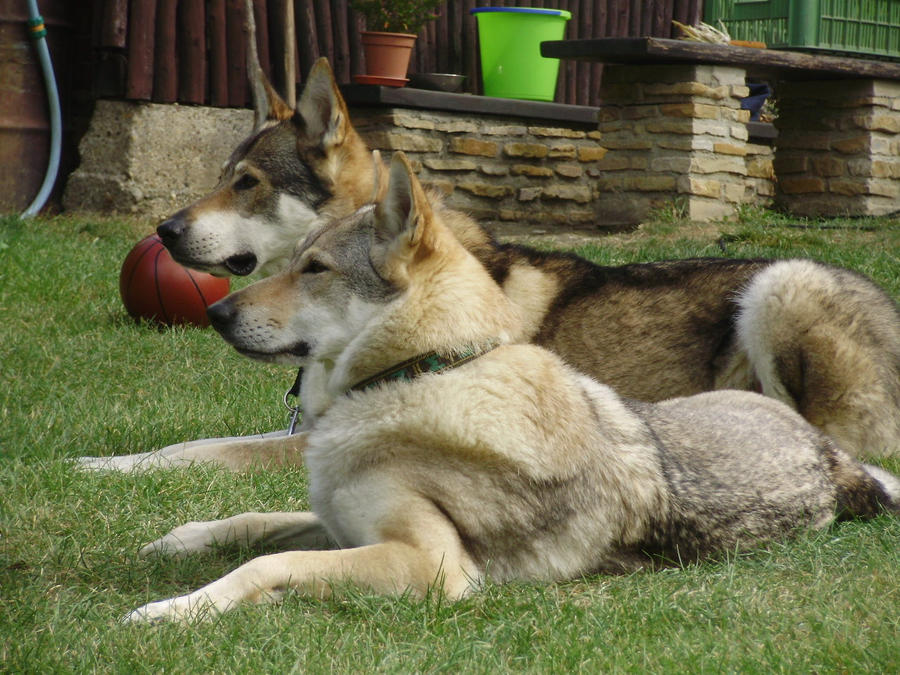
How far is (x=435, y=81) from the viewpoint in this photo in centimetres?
1130

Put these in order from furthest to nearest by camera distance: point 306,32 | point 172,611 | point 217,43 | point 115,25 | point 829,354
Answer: point 306,32
point 217,43
point 115,25
point 829,354
point 172,611

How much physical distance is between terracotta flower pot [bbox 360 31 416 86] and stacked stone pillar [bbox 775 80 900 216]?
417 centimetres

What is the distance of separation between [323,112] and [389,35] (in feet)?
20.2

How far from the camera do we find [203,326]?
7156 millimetres

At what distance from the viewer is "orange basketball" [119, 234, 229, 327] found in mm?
6965

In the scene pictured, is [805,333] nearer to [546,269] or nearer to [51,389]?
[546,269]

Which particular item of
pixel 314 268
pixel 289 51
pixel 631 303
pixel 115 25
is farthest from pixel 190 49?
pixel 314 268

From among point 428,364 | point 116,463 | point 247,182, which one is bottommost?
point 116,463

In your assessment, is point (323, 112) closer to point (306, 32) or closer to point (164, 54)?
point (164, 54)

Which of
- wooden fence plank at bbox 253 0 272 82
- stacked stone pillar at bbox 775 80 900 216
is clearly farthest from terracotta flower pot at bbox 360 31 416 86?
stacked stone pillar at bbox 775 80 900 216

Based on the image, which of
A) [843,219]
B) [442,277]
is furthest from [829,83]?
[442,277]

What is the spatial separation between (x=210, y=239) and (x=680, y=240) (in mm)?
5396

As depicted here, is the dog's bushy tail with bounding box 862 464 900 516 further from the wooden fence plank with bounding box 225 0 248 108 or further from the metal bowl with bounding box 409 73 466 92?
the wooden fence plank with bounding box 225 0 248 108

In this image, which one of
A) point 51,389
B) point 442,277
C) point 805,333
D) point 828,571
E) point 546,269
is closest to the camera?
point 828,571
